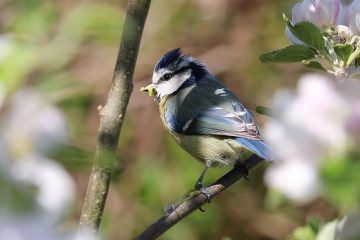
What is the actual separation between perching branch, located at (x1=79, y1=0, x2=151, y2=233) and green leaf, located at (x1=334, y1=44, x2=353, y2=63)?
249mm

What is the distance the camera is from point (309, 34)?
96cm

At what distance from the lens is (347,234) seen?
0.52 metres

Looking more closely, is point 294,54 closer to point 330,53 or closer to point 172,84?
point 330,53

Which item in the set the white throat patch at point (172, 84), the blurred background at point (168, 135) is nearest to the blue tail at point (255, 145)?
the blurred background at point (168, 135)

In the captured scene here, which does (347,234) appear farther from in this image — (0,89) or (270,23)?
(270,23)

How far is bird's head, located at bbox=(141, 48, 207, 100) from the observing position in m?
2.71

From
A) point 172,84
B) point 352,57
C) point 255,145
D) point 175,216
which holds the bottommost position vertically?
point 255,145

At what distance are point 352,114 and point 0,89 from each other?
A: 0.22 metres

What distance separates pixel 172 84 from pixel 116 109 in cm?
168

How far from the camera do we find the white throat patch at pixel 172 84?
271 centimetres

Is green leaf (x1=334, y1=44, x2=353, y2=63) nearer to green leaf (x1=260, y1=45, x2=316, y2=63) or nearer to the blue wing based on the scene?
green leaf (x1=260, y1=45, x2=316, y2=63)

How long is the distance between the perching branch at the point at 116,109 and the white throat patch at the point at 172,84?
5.39ft

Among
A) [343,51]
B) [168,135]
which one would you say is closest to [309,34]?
[343,51]

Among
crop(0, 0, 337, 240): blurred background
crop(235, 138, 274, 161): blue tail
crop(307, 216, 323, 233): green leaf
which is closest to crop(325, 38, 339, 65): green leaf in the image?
crop(307, 216, 323, 233): green leaf
